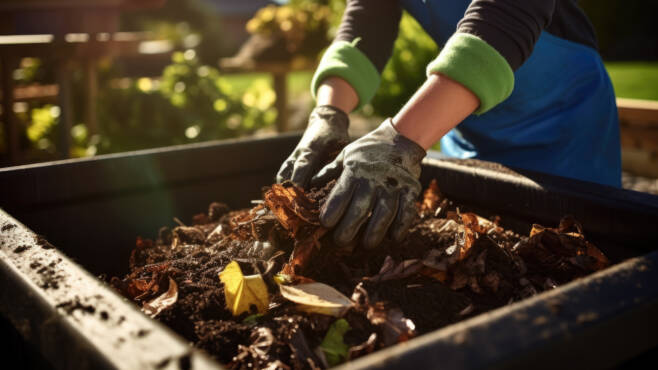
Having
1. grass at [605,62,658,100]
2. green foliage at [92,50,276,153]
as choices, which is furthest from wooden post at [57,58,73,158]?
grass at [605,62,658,100]

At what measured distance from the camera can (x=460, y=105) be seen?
126 centimetres

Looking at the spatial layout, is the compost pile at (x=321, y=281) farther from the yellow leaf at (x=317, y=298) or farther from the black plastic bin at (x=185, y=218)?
the black plastic bin at (x=185, y=218)

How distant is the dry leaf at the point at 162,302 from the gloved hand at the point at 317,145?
0.45 meters

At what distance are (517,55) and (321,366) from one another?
902mm

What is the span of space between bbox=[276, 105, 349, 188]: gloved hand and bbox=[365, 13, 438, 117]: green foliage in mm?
3389

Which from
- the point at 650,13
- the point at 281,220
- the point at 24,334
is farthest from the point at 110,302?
the point at 650,13

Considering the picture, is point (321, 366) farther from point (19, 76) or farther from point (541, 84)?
point (19, 76)

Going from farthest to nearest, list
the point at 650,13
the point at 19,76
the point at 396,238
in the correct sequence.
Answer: the point at 650,13
the point at 19,76
the point at 396,238

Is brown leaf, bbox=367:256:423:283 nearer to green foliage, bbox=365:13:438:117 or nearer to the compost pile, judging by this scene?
the compost pile

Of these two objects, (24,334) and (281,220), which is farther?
(281,220)

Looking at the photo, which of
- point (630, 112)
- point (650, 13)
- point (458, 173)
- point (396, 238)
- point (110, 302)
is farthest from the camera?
point (650, 13)

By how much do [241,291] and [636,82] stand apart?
294 inches

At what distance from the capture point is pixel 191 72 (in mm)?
3598

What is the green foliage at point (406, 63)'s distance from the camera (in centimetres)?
489
